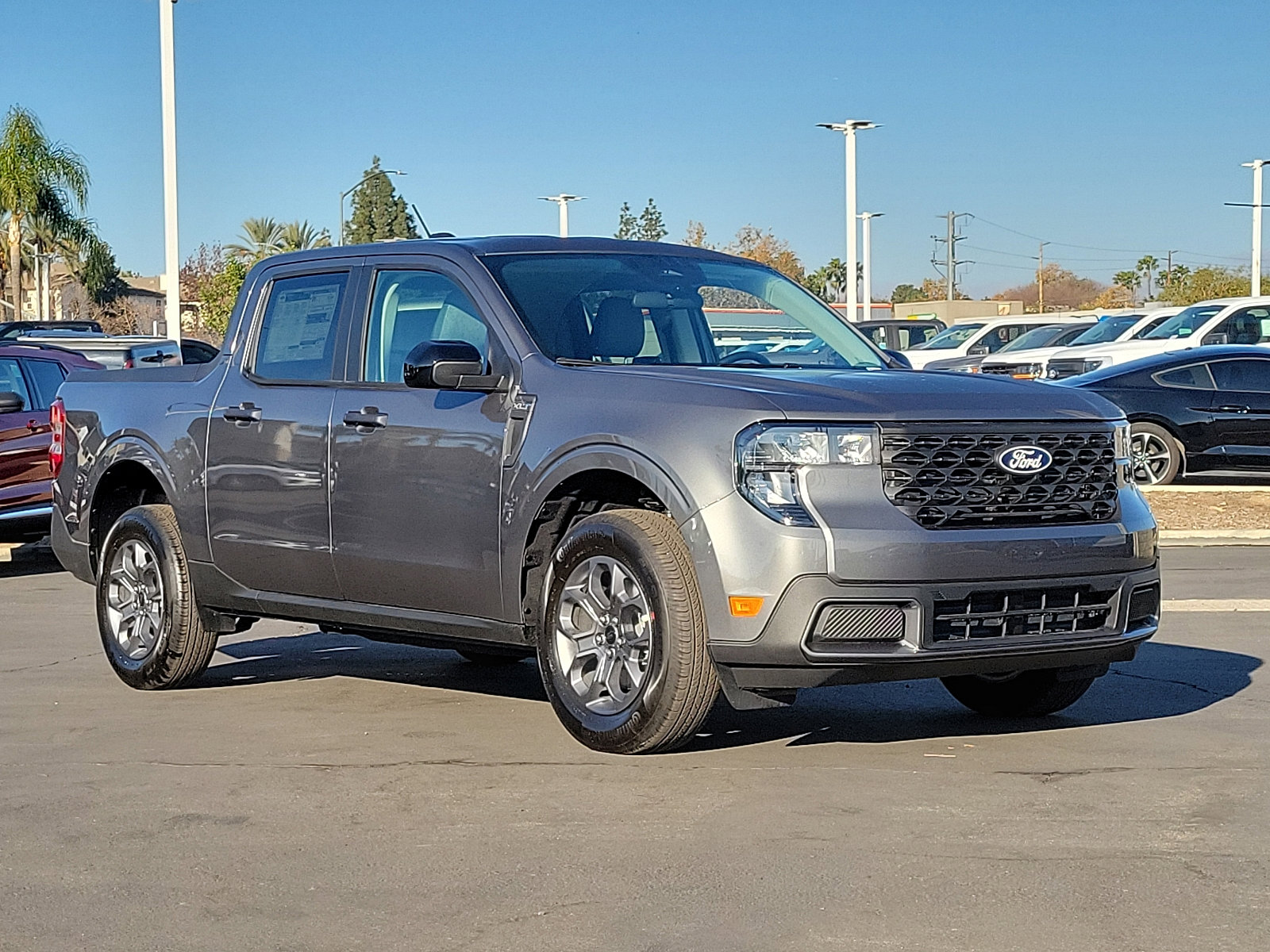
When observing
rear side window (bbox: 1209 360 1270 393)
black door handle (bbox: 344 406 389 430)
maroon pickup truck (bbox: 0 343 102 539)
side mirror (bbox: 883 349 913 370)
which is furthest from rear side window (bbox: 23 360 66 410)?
rear side window (bbox: 1209 360 1270 393)

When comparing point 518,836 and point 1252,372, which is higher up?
point 1252,372

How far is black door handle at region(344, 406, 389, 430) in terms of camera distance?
23.7 ft

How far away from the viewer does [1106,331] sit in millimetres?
30734

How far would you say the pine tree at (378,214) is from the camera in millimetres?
123125

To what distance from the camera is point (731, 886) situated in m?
4.91

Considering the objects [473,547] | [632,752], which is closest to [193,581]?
[473,547]

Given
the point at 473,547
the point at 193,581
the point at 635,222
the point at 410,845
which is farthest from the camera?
the point at 635,222

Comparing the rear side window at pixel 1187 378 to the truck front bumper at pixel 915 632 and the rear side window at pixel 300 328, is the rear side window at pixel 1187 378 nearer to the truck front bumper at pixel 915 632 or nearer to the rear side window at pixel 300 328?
the rear side window at pixel 300 328

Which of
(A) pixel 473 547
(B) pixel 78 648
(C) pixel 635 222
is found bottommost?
(B) pixel 78 648

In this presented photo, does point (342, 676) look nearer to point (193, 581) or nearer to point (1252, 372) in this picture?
point (193, 581)

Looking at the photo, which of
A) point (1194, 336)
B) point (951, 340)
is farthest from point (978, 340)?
point (1194, 336)

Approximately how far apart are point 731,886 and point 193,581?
3892 mm

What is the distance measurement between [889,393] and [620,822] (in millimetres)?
1674

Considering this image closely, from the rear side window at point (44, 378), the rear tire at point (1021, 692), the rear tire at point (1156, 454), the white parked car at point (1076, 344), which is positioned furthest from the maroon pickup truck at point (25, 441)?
the white parked car at point (1076, 344)
